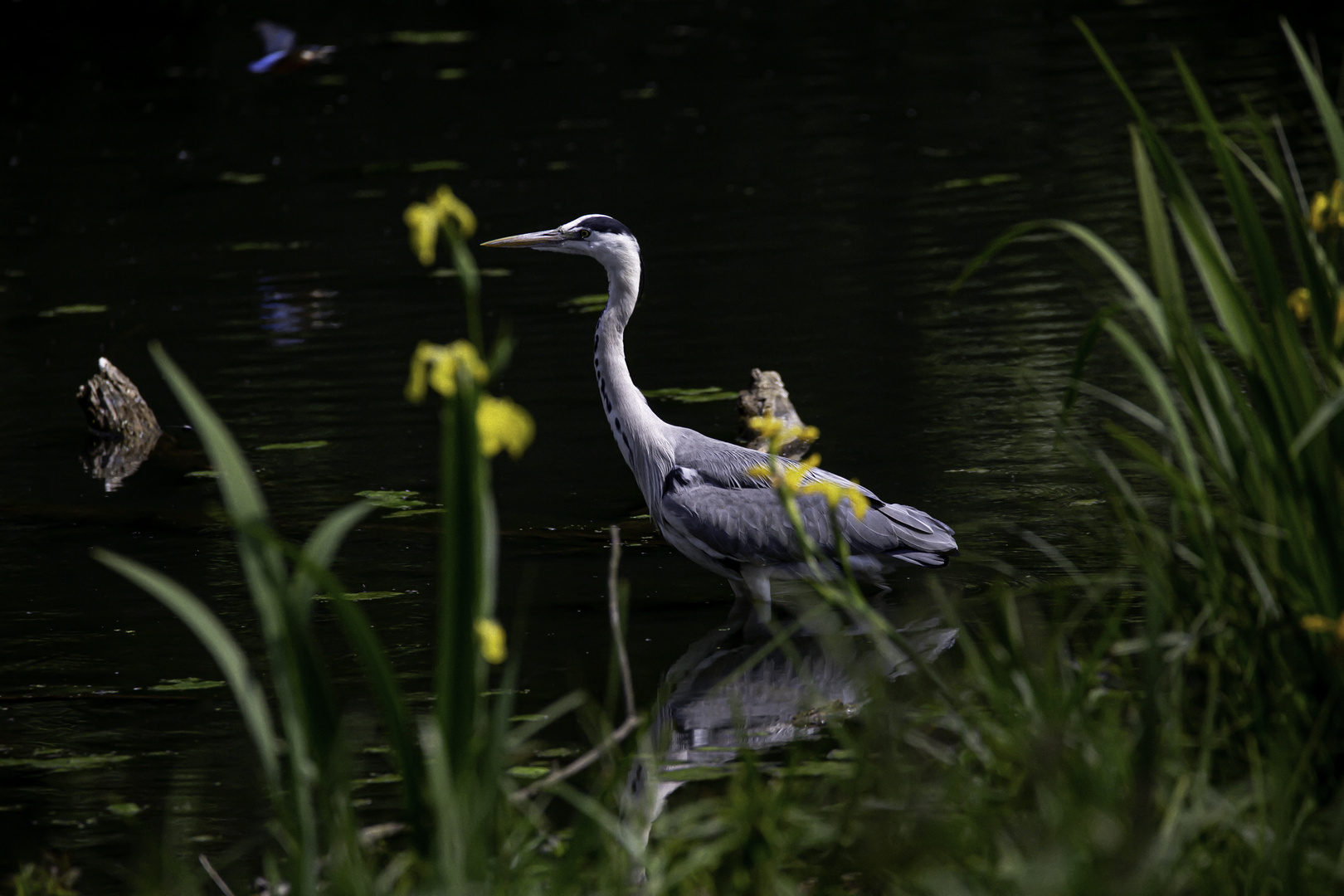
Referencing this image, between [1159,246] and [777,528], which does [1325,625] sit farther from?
[777,528]

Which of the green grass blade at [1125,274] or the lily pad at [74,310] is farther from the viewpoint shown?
the lily pad at [74,310]

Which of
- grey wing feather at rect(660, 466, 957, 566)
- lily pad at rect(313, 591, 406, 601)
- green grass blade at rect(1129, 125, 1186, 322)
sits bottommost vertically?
lily pad at rect(313, 591, 406, 601)

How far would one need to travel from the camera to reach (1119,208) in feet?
37.1

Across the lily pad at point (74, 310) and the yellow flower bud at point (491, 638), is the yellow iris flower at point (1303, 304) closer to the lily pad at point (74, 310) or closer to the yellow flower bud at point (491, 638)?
the yellow flower bud at point (491, 638)

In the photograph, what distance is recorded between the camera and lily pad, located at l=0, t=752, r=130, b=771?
4.86 meters

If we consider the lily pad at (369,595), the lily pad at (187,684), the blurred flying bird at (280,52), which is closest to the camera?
the lily pad at (187,684)

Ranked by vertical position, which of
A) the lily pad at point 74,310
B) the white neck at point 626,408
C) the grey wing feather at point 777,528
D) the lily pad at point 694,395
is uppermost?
the white neck at point 626,408

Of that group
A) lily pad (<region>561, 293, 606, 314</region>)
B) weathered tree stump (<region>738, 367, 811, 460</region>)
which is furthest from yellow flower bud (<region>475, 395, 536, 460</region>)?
lily pad (<region>561, 293, 606, 314</region>)

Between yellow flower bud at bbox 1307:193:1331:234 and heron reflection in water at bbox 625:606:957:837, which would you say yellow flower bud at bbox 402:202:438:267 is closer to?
yellow flower bud at bbox 1307:193:1331:234

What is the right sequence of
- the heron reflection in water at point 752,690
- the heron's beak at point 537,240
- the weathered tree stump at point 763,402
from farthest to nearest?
the weathered tree stump at point 763,402
the heron's beak at point 537,240
the heron reflection in water at point 752,690

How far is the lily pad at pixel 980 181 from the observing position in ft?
42.3

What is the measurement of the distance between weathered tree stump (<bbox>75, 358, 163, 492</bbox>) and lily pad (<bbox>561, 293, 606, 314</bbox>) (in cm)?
327

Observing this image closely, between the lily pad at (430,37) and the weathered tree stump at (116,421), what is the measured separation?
54.6ft

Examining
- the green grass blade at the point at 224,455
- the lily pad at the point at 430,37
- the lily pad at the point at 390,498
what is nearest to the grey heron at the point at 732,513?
the lily pad at the point at 390,498
